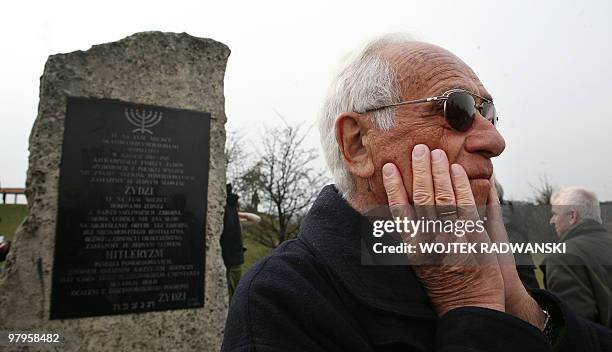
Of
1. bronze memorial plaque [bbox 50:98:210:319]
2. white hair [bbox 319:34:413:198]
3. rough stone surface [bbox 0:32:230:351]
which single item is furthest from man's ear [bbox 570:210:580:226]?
bronze memorial plaque [bbox 50:98:210:319]

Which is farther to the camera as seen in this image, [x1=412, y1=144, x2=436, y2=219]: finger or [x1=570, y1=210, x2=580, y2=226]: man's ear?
[x1=570, y1=210, x2=580, y2=226]: man's ear

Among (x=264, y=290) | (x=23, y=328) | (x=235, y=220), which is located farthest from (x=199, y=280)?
(x=264, y=290)

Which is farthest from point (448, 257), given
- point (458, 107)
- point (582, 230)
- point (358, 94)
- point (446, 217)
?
point (582, 230)

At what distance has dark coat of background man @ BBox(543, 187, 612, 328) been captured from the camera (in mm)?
2656

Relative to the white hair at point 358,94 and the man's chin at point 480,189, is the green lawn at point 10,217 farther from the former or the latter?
the man's chin at point 480,189

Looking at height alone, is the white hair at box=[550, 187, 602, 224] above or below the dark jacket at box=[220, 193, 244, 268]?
above

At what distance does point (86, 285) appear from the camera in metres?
3.11

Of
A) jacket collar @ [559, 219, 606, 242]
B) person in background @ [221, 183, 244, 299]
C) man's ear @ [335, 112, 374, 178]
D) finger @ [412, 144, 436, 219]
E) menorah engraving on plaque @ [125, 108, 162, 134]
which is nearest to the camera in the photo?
finger @ [412, 144, 436, 219]

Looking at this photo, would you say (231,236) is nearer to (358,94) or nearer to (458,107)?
(358,94)

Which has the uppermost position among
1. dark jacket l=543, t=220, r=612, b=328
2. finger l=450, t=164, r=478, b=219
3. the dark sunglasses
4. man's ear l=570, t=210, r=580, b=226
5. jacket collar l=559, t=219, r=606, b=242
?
the dark sunglasses

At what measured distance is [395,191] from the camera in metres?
1.20

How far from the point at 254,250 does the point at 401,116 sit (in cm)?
1112

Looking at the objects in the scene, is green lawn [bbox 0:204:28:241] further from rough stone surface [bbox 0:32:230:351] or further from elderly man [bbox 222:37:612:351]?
elderly man [bbox 222:37:612:351]

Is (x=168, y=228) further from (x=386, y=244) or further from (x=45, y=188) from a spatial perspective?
(x=386, y=244)
